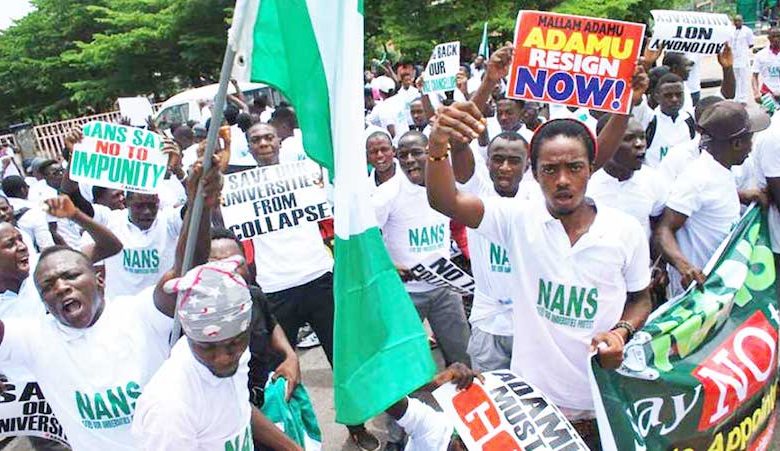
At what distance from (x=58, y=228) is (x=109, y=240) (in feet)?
10.0

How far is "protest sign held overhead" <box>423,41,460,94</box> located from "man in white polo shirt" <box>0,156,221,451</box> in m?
5.40

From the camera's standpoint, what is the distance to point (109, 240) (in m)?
3.59

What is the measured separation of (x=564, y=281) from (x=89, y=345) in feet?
5.75

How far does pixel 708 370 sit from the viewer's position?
2.86 m

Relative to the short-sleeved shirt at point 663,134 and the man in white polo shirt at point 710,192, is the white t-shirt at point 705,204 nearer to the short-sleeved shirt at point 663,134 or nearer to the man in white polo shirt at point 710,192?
the man in white polo shirt at point 710,192

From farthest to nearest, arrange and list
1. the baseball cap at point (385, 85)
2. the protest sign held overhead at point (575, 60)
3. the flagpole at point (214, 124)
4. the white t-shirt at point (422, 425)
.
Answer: the baseball cap at point (385, 85) → the protest sign held overhead at point (575, 60) → the white t-shirt at point (422, 425) → the flagpole at point (214, 124)

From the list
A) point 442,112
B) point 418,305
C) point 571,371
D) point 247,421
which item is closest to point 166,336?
point 247,421

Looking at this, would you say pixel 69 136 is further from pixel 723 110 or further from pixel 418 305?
pixel 723 110

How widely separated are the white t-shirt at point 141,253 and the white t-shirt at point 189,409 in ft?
6.26

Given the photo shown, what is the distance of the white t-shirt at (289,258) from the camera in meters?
4.30

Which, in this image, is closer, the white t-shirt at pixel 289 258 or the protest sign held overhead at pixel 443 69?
the white t-shirt at pixel 289 258

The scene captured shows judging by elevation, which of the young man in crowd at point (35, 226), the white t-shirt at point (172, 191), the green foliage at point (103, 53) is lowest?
the green foliage at point (103, 53)

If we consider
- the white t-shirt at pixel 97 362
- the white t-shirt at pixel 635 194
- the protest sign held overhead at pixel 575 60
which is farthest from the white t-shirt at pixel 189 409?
the white t-shirt at pixel 635 194

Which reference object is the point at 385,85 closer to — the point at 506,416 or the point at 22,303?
the point at 22,303
